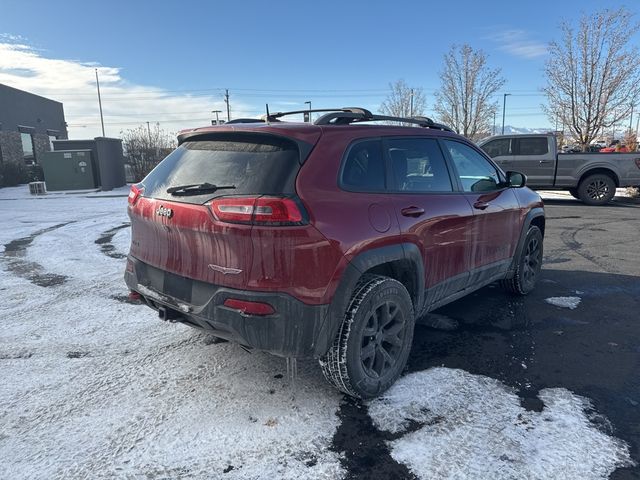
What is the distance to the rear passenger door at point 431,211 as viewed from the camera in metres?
3.15

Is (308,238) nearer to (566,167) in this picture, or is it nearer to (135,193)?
(135,193)

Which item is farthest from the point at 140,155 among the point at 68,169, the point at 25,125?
the point at 25,125

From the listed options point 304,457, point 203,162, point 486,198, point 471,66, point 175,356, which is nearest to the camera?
point 304,457

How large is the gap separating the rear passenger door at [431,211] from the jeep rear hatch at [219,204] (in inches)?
33.5

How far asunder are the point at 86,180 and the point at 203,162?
1933cm

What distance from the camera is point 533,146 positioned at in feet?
42.4

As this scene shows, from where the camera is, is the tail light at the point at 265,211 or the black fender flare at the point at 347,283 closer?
the tail light at the point at 265,211

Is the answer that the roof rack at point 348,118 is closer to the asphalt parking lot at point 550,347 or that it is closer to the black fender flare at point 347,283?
the black fender flare at point 347,283

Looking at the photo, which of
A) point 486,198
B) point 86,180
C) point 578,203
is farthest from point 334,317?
point 86,180

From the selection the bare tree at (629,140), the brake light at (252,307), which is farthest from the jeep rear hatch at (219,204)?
the bare tree at (629,140)

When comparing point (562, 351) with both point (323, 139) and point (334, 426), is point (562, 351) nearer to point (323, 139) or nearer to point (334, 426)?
point (334, 426)

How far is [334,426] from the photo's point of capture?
105 inches


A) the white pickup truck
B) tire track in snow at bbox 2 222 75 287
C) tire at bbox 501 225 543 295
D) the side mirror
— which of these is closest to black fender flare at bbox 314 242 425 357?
the side mirror

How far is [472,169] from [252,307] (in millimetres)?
2594
